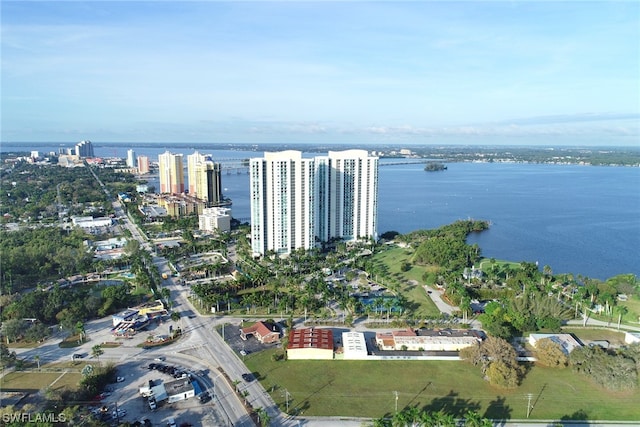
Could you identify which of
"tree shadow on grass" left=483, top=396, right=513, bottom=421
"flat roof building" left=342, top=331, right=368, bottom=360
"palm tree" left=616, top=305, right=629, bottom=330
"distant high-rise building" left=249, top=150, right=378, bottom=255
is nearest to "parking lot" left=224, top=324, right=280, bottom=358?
"flat roof building" left=342, top=331, right=368, bottom=360

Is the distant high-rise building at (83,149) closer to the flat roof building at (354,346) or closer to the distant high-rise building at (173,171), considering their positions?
the distant high-rise building at (173,171)

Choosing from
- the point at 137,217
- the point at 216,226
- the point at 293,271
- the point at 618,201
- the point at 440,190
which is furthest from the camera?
the point at 440,190

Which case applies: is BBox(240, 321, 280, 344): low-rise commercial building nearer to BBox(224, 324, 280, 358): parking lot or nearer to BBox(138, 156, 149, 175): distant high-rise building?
BBox(224, 324, 280, 358): parking lot

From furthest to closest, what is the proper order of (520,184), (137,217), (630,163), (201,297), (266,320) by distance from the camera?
(630,163)
(520,184)
(137,217)
(201,297)
(266,320)

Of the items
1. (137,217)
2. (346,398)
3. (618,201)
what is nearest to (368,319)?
(346,398)

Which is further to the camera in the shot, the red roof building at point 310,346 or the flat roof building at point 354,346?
the flat roof building at point 354,346

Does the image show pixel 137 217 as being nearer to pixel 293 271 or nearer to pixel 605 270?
pixel 293 271

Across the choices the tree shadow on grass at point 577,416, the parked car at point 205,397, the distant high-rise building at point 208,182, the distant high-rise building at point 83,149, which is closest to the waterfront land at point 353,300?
the tree shadow on grass at point 577,416
